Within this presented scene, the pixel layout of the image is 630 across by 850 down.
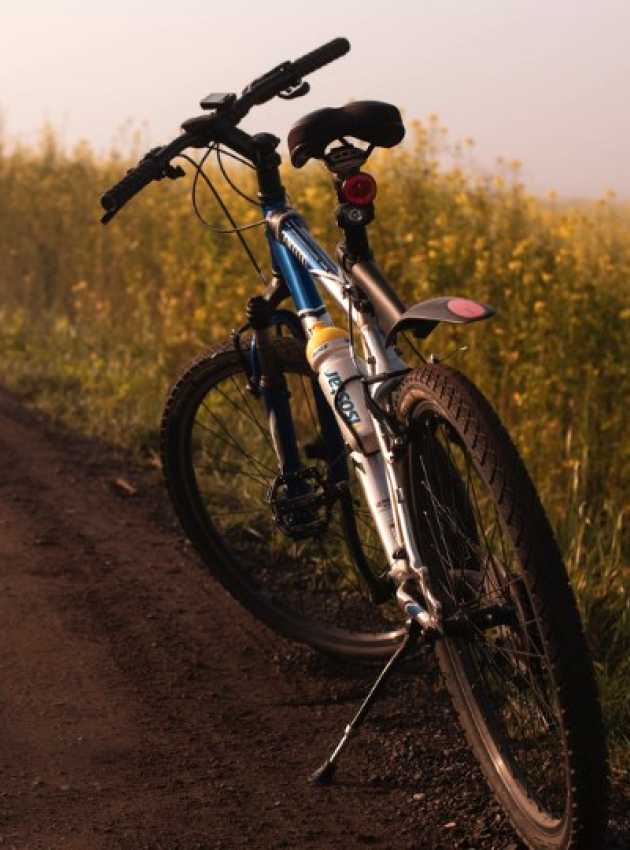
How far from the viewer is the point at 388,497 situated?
3387mm

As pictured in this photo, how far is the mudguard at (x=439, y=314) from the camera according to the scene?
294cm

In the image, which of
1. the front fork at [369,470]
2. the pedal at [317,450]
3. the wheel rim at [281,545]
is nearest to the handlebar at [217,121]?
the front fork at [369,470]

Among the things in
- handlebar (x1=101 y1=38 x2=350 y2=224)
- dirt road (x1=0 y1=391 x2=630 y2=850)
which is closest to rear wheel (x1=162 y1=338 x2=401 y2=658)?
dirt road (x1=0 y1=391 x2=630 y2=850)

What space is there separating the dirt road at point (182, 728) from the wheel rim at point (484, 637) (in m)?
0.15

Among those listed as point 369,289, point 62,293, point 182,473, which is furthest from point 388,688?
point 62,293

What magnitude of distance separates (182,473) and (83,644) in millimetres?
626

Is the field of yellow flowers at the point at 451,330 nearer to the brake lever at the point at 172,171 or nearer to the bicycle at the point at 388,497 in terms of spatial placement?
the bicycle at the point at 388,497

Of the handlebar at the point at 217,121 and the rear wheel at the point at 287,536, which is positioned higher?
the handlebar at the point at 217,121

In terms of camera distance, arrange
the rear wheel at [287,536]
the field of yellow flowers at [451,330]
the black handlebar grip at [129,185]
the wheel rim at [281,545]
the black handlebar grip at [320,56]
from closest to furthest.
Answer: the black handlebar grip at [129,185]
the black handlebar grip at [320,56]
the rear wheel at [287,536]
the wheel rim at [281,545]
the field of yellow flowers at [451,330]

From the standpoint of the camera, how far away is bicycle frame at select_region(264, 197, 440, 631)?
3225 mm

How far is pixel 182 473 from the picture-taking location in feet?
14.9

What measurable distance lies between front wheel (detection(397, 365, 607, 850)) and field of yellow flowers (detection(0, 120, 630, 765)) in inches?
15.8

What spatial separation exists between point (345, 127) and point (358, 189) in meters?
0.16

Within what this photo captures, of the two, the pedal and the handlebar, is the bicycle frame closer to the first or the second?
the handlebar
